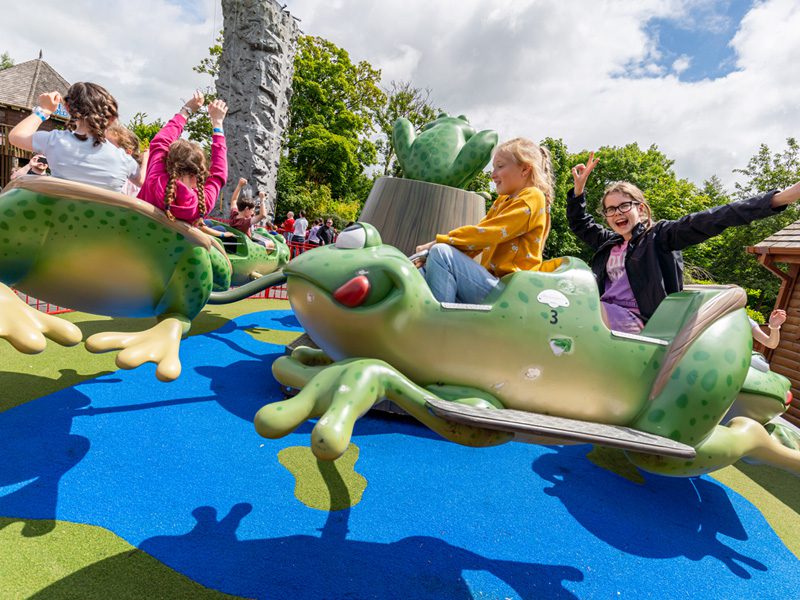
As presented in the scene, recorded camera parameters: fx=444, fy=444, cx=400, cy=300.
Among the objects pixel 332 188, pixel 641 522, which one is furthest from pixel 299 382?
pixel 332 188

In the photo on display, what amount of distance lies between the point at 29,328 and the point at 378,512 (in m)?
1.95

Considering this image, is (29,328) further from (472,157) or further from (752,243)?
(752,243)

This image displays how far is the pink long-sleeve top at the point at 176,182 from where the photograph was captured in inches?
73.1

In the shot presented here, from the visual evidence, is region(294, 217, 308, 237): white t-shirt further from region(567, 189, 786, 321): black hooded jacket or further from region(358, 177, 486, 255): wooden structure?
region(567, 189, 786, 321): black hooded jacket

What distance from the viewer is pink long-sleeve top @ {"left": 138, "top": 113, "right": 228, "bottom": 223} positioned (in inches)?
73.1

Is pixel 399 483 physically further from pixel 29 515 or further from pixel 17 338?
pixel 17 338

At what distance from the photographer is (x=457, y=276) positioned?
1660 mm

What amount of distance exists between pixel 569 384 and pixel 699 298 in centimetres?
58

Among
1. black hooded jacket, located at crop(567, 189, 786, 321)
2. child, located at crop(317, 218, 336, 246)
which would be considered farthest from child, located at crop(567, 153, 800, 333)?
child, located at crop(317, 218, 336, 246)

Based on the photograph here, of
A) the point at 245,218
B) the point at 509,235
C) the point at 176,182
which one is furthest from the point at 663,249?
the point at 245,218

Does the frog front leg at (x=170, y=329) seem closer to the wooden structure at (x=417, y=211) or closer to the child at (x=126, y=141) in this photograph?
the child at (x=126, y=141)

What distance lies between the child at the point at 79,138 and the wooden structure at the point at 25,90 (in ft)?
60.1

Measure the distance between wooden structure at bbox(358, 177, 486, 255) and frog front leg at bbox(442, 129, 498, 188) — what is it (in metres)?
0.10

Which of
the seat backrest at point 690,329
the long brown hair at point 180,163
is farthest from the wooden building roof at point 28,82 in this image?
the seat backrest at point 690,329
